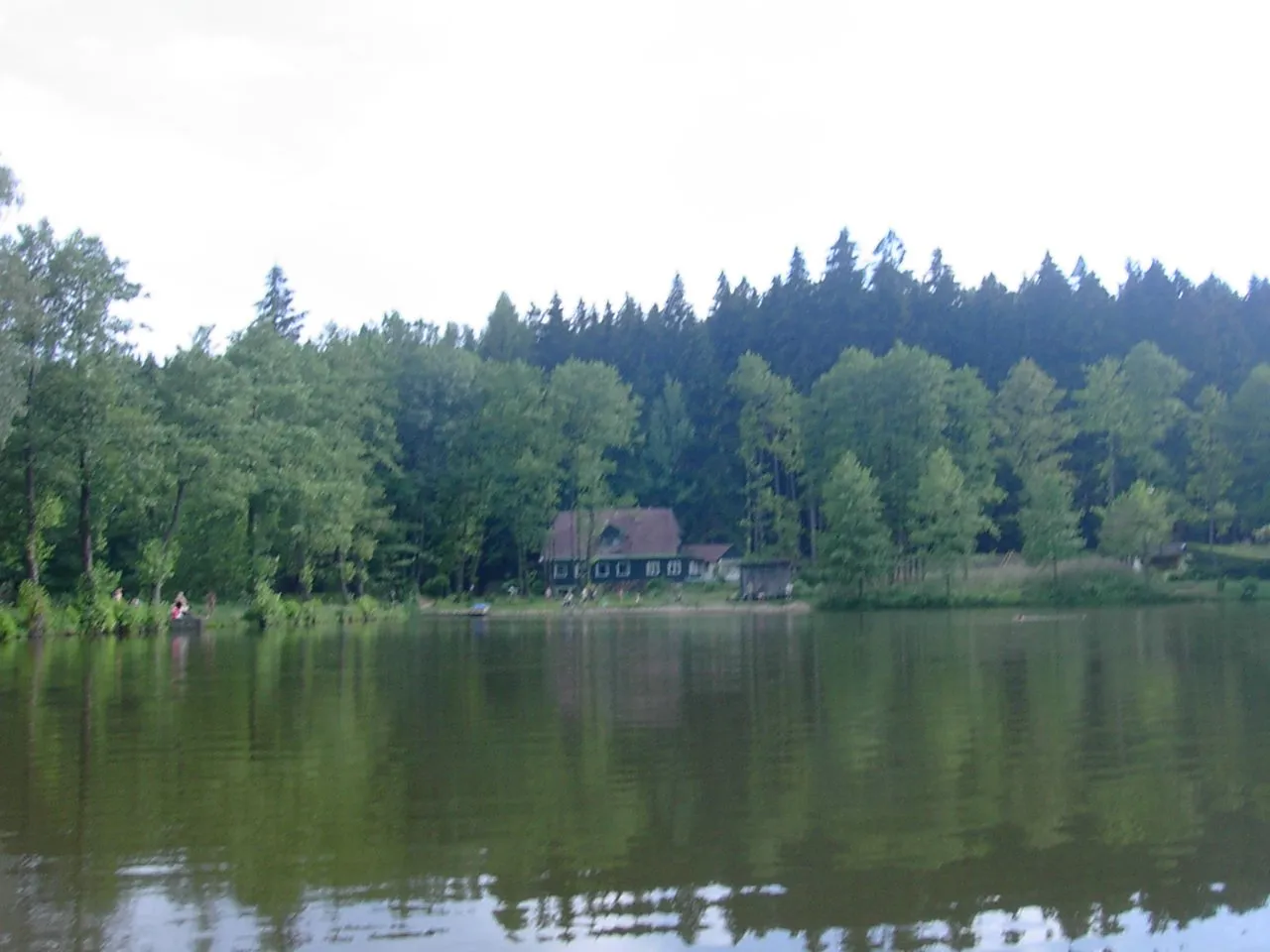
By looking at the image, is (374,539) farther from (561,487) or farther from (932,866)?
(932,866)

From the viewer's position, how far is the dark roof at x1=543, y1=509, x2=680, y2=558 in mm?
84062

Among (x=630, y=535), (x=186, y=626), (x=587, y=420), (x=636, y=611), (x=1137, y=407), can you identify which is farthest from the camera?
(x=630, y=535)

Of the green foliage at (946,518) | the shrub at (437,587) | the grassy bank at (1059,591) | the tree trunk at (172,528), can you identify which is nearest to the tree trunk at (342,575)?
the shrub at (437,587)

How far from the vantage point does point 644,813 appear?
10.7m

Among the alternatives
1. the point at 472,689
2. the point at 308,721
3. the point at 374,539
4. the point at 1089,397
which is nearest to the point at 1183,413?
the point at 1089,397

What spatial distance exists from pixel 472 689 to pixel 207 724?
586cm

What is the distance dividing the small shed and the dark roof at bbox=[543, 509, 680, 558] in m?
15.3

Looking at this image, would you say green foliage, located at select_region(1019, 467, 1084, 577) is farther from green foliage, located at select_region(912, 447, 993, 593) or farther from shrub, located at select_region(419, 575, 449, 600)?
shrub, located at select_region(419, 575, 449, 600)

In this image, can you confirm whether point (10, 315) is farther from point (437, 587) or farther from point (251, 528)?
point (437, 587)

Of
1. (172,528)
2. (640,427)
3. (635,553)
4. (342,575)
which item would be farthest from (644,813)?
(640,427)

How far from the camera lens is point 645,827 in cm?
1019

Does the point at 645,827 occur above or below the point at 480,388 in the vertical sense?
below

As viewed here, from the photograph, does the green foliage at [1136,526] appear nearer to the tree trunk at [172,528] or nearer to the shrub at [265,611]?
the shrub at [265,611]

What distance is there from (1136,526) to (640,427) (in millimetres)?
44798
